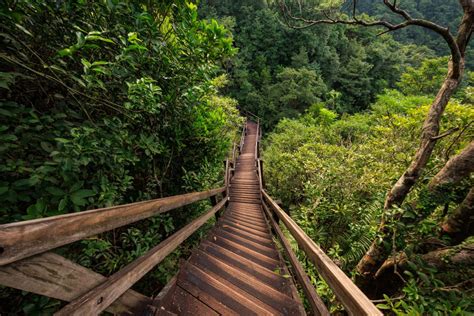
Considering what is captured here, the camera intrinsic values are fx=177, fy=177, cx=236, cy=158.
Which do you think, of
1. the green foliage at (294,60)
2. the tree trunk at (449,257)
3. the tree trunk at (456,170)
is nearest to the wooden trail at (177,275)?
the tree trunk at (449,257)

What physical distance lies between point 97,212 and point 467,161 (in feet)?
11.1

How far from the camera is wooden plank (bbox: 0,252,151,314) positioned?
60 cm

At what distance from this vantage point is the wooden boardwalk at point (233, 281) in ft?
4.97

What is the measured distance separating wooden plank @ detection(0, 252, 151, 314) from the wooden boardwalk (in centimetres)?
70

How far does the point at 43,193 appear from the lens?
114cm

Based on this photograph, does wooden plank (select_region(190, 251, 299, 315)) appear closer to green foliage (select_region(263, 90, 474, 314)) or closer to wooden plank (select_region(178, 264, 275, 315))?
wooden plank (select_region(178, 264, 275, 315))

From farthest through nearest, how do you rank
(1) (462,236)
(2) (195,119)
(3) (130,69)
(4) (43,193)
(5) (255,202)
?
(5) (255,202), (2) (195,119), (1) (462,236), (3) (130,69), (4) (43,193)

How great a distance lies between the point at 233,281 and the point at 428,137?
276cm

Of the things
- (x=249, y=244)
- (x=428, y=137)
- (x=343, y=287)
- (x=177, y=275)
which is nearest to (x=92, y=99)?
(x=177, y=275)

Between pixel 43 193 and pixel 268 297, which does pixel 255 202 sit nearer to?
pixel 268 297

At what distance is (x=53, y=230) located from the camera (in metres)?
0.69

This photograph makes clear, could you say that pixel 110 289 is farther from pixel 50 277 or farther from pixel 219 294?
pixel 219 294

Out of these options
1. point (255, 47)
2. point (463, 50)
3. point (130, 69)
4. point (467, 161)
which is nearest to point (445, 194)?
point (467, 161)

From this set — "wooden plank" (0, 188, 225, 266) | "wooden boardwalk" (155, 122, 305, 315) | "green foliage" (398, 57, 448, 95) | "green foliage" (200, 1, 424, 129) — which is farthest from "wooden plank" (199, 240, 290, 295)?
"green foliage" (398, 57, 448, 95)
